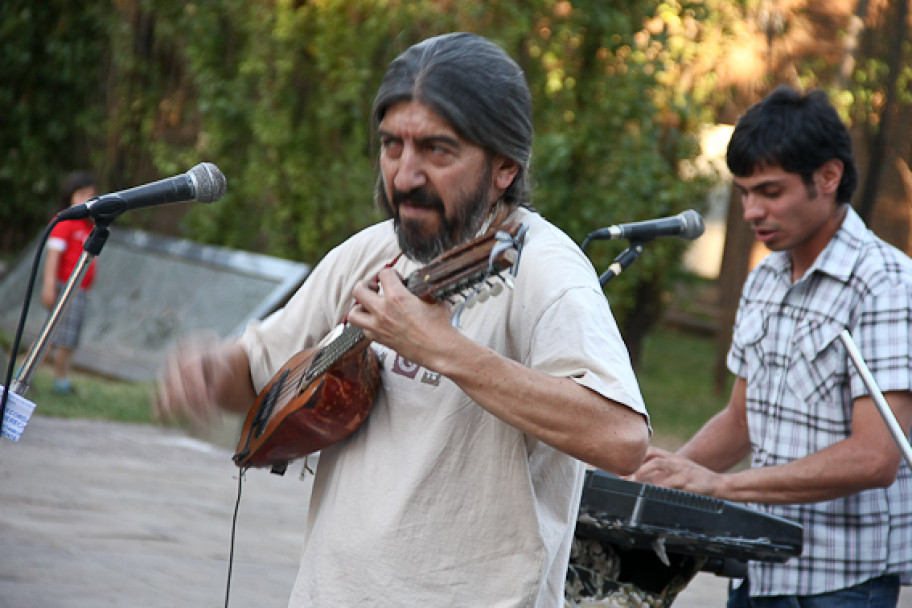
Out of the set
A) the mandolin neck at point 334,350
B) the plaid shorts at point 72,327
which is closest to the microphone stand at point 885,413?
the mandolin neck at point 334,350

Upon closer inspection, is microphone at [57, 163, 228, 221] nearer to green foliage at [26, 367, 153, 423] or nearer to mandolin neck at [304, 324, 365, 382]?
mandolin neck at [304, 324, 365, 382]

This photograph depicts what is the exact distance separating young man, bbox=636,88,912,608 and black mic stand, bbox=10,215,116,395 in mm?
1389

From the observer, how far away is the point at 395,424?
6.51 feet

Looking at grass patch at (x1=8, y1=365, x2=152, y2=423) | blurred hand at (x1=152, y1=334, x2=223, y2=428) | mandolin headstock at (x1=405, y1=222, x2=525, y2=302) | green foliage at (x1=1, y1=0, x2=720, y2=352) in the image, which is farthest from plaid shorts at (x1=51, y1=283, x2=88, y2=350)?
mandolin headstock at (x1=405, y1=222, x2=525, y2=302)

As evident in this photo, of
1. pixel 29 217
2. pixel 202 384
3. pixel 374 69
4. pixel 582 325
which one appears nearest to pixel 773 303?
pixel 582 325

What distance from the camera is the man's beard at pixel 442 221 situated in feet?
6.46

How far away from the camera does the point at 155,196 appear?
2.40 meters

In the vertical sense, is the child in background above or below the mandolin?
below

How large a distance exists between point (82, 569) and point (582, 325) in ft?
11.4

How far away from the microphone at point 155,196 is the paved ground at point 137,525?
2.33 m

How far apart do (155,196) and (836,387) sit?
5.34 ft

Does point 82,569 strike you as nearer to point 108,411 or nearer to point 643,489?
point 643,489

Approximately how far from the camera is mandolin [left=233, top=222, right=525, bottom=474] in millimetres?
1696

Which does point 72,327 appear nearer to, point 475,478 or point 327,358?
point 327,358
